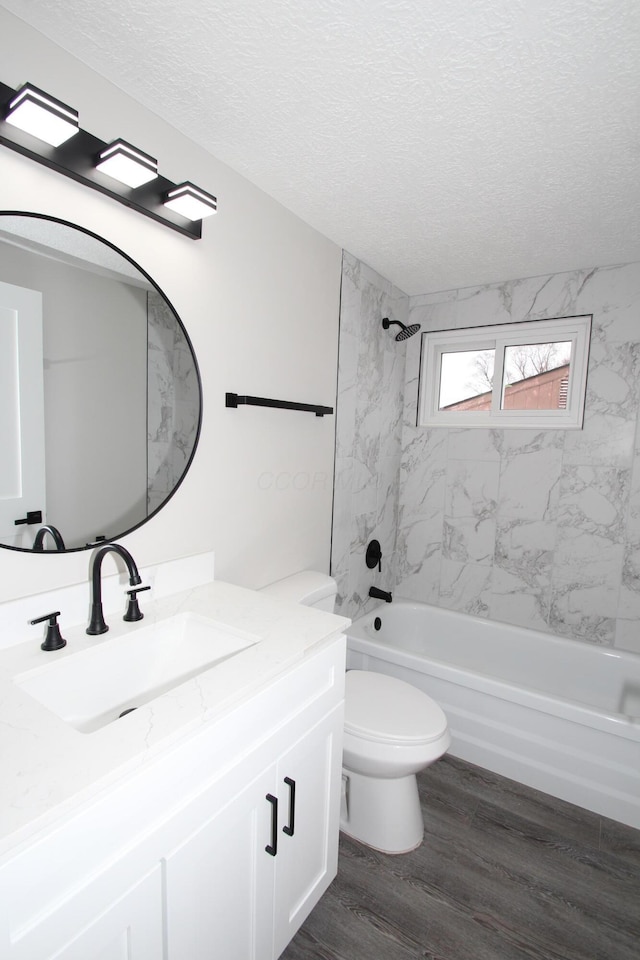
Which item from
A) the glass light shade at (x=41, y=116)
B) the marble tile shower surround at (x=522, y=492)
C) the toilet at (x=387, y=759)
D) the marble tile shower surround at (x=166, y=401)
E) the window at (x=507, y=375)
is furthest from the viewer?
the window at (x=507, y=375)

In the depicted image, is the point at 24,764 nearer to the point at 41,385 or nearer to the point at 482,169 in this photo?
the point at 41,385

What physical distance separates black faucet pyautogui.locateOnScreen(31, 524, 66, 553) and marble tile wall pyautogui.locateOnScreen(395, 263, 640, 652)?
2247 millimetres

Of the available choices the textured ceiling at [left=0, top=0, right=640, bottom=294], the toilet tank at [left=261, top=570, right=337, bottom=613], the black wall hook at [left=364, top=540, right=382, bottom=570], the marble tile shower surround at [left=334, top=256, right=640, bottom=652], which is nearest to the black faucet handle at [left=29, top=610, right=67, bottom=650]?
the toilet tank at [left=261, top=570, right=337, bottom=613]

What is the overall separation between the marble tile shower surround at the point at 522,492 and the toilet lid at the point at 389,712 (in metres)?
0.69

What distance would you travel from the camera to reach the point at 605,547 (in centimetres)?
246

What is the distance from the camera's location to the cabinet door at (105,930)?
2.09 feet

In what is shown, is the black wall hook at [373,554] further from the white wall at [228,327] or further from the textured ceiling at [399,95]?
the textured ceiling at [399,95]

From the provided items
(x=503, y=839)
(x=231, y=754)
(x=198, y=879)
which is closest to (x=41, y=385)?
(x=231, y=754)

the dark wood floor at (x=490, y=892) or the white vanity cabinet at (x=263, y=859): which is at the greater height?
the white vanity cabinet at (x=263, y=859)

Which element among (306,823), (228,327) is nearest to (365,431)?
(228,327)

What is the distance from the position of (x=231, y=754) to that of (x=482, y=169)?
6.18ft

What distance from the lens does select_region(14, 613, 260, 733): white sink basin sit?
3.45 feet

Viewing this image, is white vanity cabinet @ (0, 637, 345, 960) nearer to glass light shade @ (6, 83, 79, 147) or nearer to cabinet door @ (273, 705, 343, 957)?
cabinet door @ (273, 705, 343, 957)

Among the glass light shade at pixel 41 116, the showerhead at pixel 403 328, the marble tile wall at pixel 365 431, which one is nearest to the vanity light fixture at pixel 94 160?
the glass light shade at pixel 41 116
